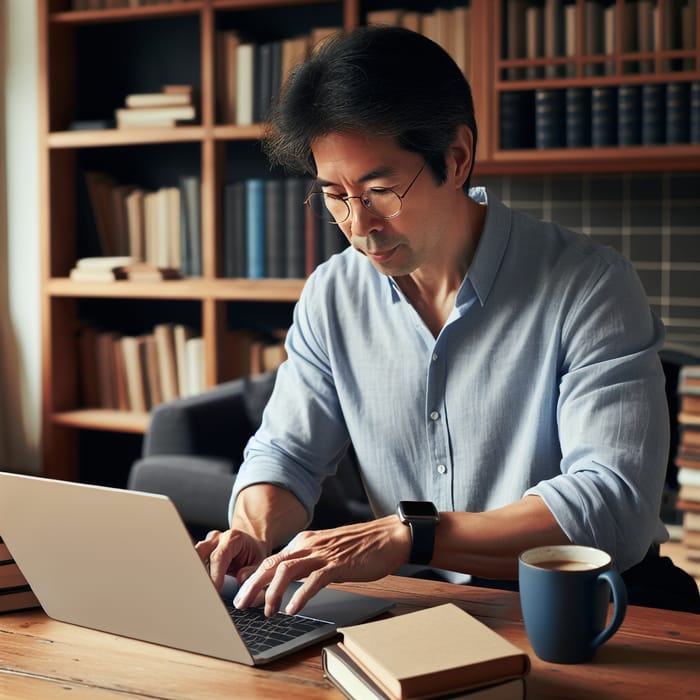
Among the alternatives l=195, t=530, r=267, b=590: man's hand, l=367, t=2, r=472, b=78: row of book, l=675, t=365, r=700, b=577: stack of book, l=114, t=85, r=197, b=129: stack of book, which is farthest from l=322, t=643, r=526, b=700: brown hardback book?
l=114, t=85, r=197, b=129: stack of book

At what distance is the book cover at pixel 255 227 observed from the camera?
11.4 ft

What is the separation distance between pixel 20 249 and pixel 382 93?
2.83 meters

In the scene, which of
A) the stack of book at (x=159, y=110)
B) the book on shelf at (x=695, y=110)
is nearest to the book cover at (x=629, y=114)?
the book on shelf at (x=695, y=110)

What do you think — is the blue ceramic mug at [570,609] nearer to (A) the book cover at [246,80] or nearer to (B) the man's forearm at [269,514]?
(B) the man's forearm at [269,514]

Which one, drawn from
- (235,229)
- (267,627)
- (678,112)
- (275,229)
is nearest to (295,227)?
(275,229)

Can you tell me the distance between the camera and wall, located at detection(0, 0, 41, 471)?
385 cm

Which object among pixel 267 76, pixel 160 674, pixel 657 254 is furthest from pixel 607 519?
pixel 267 76

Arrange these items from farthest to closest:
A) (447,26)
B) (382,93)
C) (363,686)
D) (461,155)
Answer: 1. (447,26)
2. (461,155)
3. (382,93)
4. (363,686)

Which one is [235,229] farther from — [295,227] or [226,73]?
[226,73]

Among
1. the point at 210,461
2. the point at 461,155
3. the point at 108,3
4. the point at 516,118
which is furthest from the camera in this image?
the point at 108,3

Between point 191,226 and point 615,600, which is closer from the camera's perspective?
point 615,600

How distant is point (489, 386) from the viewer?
1.55 metres

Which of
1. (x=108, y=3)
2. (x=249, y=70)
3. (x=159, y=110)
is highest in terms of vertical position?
(x=108, y=3)

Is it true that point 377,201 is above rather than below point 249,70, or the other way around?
below
